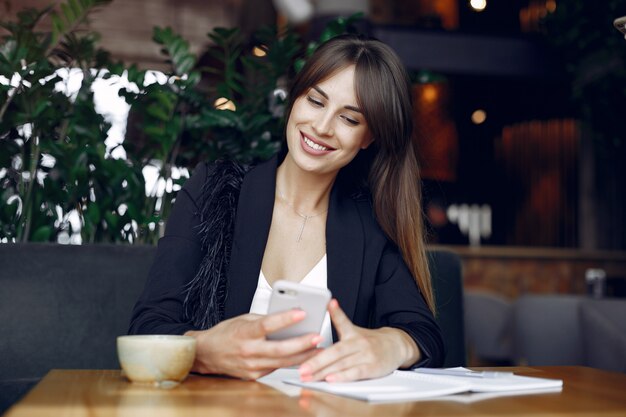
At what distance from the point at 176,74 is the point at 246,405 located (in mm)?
1844

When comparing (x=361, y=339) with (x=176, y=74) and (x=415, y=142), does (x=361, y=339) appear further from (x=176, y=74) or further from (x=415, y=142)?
(x=176, y=74)

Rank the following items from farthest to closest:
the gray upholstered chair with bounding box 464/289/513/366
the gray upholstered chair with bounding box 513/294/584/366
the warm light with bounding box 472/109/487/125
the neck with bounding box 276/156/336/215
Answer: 1. the warm light with bounding box 472/109/487/125
2. the gray upholstered chair with bounding box 464/289/513/366
3. the gray upholstered chair with bounding box 513/294/584/366
4. the neck with bounding box 276/156/336/215

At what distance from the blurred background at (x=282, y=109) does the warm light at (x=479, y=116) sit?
0.04 meters

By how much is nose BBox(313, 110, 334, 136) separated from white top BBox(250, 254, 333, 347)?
1.12ft

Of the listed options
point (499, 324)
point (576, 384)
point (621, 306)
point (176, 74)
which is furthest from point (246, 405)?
point (499, 324)

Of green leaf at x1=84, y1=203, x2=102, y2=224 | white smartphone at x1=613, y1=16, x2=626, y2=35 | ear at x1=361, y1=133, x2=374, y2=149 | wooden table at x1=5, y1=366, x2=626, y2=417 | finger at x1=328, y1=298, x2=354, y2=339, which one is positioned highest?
white smartphone at x1=613, y1=16, x2=626, y2=35

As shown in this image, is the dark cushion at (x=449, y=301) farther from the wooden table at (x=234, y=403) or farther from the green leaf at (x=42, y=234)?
the green leaf at (x=42, y=234)

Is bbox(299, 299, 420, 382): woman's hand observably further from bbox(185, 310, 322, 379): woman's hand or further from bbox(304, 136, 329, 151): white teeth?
bbox(304, 136, 329, 151): white teeth

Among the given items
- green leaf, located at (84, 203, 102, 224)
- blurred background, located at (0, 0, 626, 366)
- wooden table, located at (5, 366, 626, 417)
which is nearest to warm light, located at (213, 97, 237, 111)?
blurred background, located at (0, 0, 626, 366)

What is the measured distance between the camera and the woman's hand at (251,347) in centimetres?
119

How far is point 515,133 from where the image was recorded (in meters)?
8.78

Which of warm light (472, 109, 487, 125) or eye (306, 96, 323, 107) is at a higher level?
warm light (472, 109, 487, 125)

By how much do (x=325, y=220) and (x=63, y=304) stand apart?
763 millimetres

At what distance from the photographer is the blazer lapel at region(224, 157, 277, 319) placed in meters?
1.77
